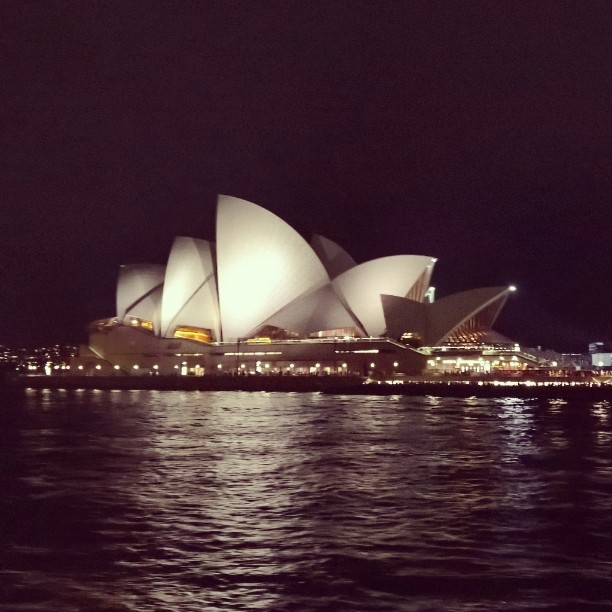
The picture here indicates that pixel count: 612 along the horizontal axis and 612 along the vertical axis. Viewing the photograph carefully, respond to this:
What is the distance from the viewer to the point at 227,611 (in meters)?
7.80

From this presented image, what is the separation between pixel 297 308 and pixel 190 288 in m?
8.60

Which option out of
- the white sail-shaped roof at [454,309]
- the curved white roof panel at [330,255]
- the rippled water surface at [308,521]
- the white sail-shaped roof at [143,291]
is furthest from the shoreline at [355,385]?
the rippled water surface at [308,521]

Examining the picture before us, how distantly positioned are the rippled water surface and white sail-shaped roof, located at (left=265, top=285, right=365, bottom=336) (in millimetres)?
34323

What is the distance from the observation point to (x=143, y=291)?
2694 inches

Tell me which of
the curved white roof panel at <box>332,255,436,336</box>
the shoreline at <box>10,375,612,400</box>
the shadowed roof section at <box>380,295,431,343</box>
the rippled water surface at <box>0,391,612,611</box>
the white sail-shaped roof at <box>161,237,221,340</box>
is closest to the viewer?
the rippled water surface at <box>0,391,612,611</box>

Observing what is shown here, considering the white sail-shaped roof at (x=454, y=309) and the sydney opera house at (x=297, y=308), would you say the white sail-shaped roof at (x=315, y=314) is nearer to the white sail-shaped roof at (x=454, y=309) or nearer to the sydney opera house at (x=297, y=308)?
the sydney opera house at (x=297, y=308)

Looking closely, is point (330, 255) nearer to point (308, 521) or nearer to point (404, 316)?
point (404, 316)

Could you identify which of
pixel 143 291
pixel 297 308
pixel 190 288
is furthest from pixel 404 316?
pixel 143 291

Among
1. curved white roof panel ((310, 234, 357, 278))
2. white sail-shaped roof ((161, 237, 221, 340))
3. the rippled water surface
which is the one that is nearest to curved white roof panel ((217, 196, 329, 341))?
white sail-shaped roof ((161, 237, 221, 340))

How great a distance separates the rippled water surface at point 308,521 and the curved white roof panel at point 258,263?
104 ft

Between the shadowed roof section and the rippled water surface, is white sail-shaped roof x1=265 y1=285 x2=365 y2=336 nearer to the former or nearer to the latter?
the shadowed roof section

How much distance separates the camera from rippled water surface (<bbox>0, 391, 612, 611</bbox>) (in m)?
8.41

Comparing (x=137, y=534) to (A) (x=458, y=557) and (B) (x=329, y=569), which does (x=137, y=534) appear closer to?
(B) (x=329, y=569)

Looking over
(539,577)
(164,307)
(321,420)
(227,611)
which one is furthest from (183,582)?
(164,307)
